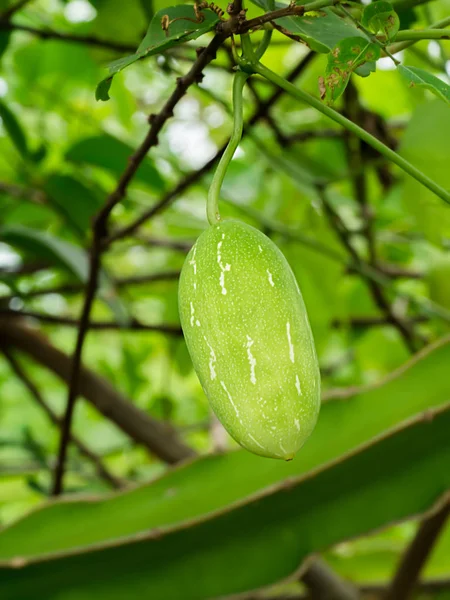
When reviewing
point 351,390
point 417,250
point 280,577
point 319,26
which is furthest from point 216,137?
point 319,26

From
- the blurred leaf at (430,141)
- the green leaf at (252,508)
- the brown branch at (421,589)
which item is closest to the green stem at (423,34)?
the blurred leaf at (430,141)

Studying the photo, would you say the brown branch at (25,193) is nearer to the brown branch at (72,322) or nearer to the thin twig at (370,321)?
the brown branch at (72,322)

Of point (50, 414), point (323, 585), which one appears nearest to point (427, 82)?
point (323, 585)

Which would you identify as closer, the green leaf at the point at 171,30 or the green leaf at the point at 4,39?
the green leaf at the point at 171,30

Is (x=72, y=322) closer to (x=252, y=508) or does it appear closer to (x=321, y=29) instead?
(x=252, y=508)

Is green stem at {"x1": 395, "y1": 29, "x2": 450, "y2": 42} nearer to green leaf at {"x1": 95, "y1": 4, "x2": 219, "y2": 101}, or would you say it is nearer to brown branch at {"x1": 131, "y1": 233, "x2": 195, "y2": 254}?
green leaf at {"x1": 95, "y1": 4, "x2": 219, "y2": 101}

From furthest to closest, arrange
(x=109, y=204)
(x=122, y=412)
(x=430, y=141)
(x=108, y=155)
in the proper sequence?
Answer: (x=122, y=412) < (x=108, y=155) < (x=430, y=141) < (x=109, y=204)

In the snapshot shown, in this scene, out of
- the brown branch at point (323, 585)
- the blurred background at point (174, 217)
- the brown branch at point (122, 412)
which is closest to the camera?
the blurred background at point (174, 217)
